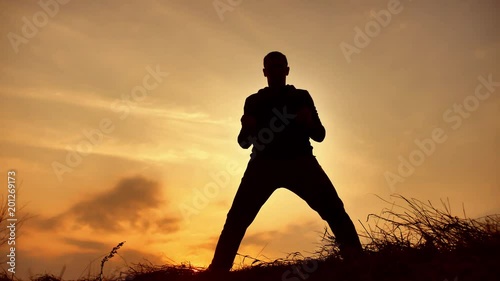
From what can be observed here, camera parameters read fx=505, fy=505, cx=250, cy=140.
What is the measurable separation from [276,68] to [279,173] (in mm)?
1295

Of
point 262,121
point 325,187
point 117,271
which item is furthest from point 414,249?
point 117,271

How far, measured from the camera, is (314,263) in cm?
468

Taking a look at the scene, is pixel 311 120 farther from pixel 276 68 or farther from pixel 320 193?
pixel 276 68

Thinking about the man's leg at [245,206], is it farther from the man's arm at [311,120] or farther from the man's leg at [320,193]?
the man's arm at [311,120]

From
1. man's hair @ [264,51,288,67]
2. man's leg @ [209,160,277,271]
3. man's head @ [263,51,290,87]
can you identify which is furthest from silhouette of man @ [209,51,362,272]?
man's hair @ [264,51,288,67]

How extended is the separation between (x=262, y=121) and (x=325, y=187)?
101 centimetres

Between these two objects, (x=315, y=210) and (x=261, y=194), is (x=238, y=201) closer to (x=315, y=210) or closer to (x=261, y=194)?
(x=261, y=194)

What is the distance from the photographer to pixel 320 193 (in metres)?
5.41

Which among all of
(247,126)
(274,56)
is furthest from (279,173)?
(274,56)

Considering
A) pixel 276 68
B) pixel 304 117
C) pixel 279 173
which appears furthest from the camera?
pixel 276 68

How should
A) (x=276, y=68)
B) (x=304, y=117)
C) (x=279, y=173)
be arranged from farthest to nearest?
(x=276, y=68) < (x=279, y=173) < (x=304, y=117)

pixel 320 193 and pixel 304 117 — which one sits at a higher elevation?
pixel 304 117

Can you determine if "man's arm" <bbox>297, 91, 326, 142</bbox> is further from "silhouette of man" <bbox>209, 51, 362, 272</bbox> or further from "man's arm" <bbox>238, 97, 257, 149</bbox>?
"man's arm" <bbox>238, 97, 257, 149</bbox>

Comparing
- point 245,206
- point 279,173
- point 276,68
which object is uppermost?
point 276,68
